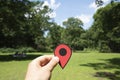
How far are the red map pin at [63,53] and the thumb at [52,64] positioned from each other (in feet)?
0.11

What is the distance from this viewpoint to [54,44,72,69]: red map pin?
97 cm

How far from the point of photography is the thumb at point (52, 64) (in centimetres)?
89

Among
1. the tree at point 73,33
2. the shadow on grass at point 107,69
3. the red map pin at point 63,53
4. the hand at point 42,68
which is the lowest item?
the shadow on grass at point 107,69

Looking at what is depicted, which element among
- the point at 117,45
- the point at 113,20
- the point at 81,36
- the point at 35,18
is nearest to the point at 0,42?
the point at 35,18

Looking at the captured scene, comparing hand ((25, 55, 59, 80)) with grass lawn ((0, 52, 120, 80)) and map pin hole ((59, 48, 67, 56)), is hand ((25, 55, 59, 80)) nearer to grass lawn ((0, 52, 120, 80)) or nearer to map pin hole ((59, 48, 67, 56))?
map pin hole ((59, 48, 67, 56))

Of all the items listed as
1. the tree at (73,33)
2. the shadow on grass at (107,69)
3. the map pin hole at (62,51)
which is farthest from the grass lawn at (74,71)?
the tree at (73,33)

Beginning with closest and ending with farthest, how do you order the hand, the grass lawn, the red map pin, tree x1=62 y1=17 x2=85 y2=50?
the hand, the red map pin, the grass lawn, tree x1=62 y1=17 x2=85 y2=50

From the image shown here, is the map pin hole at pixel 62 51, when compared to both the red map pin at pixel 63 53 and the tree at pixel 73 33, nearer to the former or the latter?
the red map pin at pixel 63 53

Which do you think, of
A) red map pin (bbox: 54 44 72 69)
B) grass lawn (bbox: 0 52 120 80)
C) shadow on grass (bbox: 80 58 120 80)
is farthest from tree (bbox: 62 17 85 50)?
red map pin (bbox: 54 44 72 69)

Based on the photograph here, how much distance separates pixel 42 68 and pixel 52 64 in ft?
0.15

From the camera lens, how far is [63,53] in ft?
3.23

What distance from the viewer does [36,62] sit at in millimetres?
936

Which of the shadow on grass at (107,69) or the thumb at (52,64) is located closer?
the thumb at (52,64)

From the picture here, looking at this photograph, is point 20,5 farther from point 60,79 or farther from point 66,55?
point 66,55
